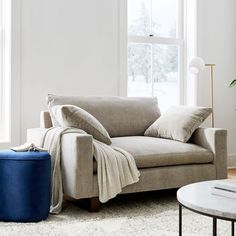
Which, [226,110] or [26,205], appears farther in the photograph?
[226,110]

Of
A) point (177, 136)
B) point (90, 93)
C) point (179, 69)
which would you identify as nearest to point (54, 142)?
point (177, 136)

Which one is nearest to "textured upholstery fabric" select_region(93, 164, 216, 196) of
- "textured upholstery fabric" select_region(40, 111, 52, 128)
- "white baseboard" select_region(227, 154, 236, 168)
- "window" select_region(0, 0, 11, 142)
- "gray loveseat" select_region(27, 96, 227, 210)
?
"gray loveseat" select_region(27, 96, 227, 210)

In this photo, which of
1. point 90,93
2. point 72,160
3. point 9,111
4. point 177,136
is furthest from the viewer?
point 90,93

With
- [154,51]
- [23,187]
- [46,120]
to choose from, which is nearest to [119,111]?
[46,120]

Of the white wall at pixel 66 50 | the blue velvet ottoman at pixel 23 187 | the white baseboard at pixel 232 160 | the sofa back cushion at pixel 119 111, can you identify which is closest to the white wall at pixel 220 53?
the white baseboard at pixel 232 160

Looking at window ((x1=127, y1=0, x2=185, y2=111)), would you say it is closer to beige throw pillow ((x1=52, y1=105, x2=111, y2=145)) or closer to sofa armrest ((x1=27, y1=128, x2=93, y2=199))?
beige throw pillow ((x1=52, y1=105, x2=111, y2=145))

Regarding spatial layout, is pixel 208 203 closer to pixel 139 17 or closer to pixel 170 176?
pixel 170 176

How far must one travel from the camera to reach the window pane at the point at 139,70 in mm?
5426

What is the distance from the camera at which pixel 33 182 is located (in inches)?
125

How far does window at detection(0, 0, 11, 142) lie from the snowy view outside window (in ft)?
4.85

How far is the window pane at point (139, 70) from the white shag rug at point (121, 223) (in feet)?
6.43

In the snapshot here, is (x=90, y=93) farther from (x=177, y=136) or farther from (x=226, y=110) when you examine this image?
(x=226, y=110)

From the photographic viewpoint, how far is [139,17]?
547cm

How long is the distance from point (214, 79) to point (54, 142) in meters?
2.82
